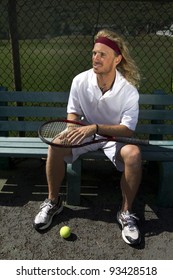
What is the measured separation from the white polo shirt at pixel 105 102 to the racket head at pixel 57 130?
15 centimetres

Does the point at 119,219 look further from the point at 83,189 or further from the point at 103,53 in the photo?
the point at 103,53

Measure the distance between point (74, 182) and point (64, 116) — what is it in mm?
729

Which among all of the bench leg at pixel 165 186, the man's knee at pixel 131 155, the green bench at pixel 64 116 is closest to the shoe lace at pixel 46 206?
the green bench at pixel 64 116

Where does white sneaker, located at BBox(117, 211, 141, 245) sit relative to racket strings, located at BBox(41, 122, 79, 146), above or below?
below

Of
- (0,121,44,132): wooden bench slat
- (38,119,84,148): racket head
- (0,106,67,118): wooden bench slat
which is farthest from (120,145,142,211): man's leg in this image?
(0,121,44,132): wooden bench slat

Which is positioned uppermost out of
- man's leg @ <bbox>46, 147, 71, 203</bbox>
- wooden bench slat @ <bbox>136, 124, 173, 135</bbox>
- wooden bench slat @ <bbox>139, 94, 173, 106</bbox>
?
wooden bench slat @ <bbox>139, 94, 173, 106</bbox>

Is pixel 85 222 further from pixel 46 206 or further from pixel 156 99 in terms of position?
pixel 156 99

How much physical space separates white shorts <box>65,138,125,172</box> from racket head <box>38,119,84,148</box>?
0.18 m

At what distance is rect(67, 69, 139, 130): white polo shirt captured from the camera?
110 inches

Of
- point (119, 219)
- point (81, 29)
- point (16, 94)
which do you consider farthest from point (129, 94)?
point (81, 29)

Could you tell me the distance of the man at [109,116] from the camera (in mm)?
2756

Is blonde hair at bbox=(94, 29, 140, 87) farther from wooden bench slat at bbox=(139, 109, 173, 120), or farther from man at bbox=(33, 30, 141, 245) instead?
wooden bench slat at bbox=(139, 109, 173, 120)

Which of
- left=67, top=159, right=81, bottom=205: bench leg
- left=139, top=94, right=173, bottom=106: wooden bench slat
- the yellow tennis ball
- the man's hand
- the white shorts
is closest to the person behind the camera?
the man's hand
